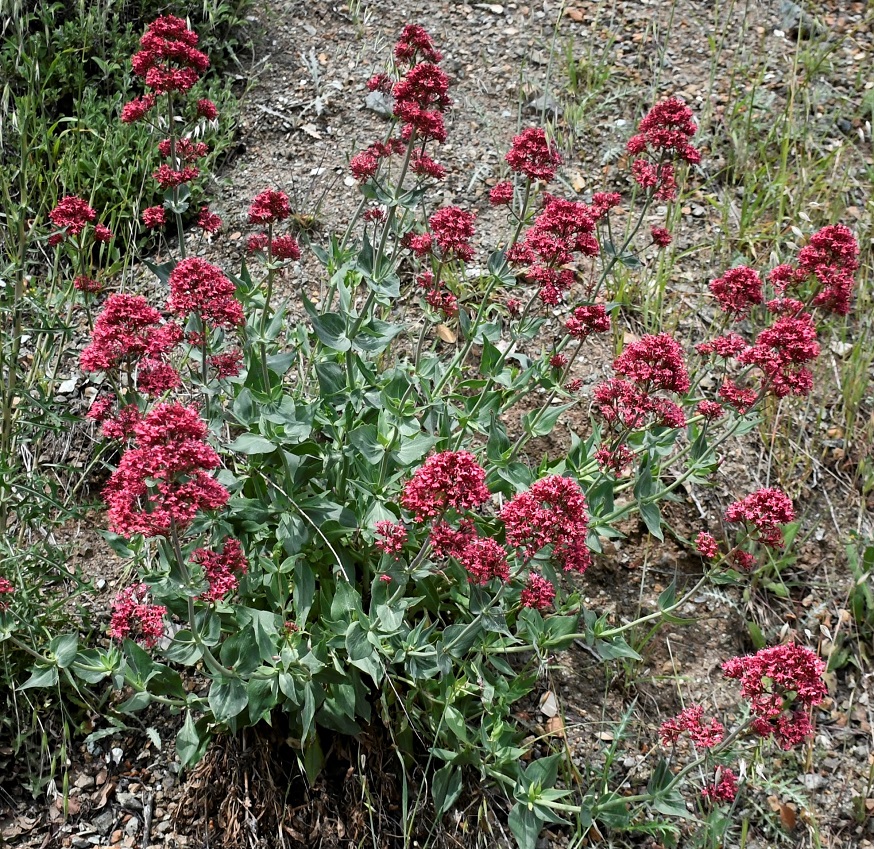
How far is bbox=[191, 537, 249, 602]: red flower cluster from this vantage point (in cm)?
324

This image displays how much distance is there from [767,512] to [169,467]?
98.8 inches

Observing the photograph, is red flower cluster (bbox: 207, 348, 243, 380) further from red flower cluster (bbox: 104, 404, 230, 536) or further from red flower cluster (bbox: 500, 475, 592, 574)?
red flower cluster (bbox: 500, 475, 592, 574)

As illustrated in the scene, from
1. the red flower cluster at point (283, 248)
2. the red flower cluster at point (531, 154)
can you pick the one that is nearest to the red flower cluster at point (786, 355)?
the red flower cluster at point (531, 154)

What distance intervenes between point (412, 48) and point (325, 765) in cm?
365

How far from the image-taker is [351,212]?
20.6 feet

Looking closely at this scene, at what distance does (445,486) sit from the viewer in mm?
3152

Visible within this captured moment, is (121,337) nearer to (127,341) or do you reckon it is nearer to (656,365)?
(127,341)

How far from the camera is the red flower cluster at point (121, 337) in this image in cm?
330

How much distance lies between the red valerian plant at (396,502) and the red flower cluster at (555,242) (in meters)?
0.01

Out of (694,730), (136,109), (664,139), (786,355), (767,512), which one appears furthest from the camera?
(664,139)

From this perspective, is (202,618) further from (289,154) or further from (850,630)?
(289,154)

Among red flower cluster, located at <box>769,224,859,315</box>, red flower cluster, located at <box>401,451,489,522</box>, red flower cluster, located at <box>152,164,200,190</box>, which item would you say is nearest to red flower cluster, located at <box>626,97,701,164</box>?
red flower cluster, located at <box>769,224,859,315</box>

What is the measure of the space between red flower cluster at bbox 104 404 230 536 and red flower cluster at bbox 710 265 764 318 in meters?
2.75

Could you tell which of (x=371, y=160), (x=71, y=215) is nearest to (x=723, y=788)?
(x=371, y=160)
